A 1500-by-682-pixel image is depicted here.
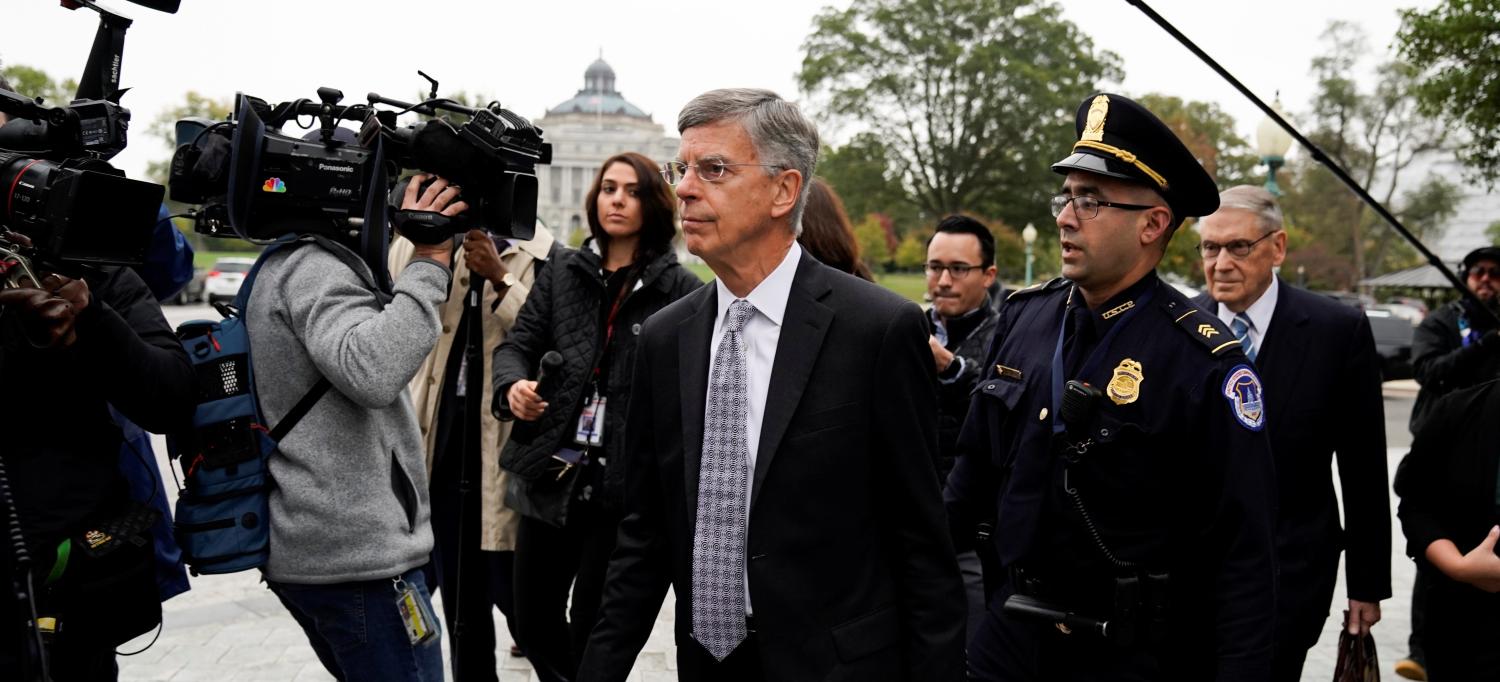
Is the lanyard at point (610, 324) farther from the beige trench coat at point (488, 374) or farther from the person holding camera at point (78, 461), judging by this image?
the person holding camera at point (78, 461)

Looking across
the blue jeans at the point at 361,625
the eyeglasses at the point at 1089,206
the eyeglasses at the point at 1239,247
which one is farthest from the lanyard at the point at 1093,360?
the blue jeans at the point at 361,625

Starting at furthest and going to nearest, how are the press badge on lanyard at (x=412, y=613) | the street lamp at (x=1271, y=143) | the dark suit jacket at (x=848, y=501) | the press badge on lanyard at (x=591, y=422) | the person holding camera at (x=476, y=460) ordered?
1. the street lamp at (x=1271, y=143)
2. the person holding camera at (x=476, y=460)
3. the press badge on lanyard at (x=591, y=422)
4. the press badge on lanyard at (x=412, y=613)
5. the dark suit jacket at (x=848, y=501)

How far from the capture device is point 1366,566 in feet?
11.7

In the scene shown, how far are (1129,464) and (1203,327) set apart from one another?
37cm

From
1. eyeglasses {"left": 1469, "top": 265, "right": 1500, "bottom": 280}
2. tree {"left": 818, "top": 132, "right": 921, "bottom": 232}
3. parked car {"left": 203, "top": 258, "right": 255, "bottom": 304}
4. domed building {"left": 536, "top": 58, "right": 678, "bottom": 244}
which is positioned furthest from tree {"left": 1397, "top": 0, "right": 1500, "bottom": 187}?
domed building {"left": 536, "top": 58, "right": 678, "bottom": 244}

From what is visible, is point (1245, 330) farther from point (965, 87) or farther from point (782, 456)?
point (965, 87)

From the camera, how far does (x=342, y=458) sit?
3.05 meters

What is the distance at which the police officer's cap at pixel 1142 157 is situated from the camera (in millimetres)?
2875

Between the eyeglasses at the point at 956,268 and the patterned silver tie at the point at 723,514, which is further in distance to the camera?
the eyeglasses at the point at 956,268

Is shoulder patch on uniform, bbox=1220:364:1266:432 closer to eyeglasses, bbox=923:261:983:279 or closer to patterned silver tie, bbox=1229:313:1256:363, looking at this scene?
patterned silver tie, bbox=1229:313:1256:363

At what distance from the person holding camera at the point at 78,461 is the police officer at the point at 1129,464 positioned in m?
2.05

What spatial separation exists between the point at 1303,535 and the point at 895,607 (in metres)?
1.82

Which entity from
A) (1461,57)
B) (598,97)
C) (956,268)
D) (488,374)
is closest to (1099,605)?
(956,268)

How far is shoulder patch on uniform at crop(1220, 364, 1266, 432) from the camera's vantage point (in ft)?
8.59
